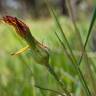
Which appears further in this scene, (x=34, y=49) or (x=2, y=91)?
(x=2, y=91)

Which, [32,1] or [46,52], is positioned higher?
[32,1]

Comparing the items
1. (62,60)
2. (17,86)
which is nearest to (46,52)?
(17,86)

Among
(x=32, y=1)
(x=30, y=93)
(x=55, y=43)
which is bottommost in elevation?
(x=30, y=93)

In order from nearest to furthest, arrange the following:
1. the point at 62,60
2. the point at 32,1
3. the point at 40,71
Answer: the point at 40,71 → the point at 62,60 → the point at 32,1

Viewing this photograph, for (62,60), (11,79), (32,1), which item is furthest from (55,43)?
(32,1)

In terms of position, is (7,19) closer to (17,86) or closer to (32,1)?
(17,86)

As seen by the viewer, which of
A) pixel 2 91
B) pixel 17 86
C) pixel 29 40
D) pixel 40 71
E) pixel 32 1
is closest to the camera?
pixel 29 40
